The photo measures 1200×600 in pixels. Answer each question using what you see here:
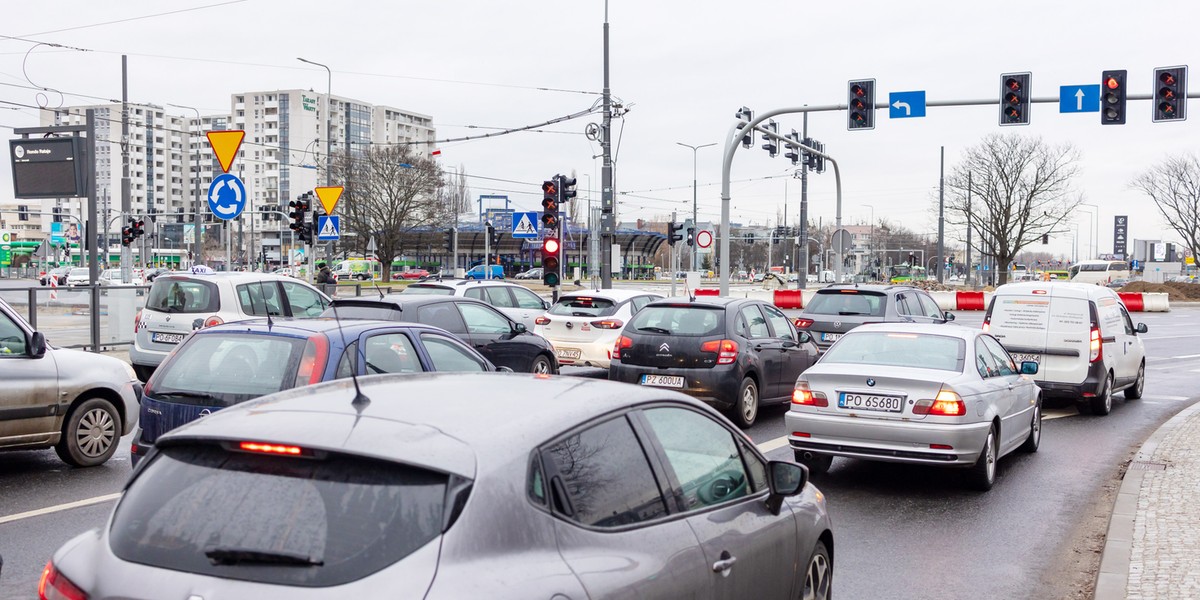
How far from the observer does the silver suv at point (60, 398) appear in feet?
30.1

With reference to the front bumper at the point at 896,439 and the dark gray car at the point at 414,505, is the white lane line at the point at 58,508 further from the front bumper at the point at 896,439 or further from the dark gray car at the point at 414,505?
the front bumper at the point at 896,439

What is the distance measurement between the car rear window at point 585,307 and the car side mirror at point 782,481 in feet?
43.7

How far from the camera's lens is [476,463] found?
2.98 meters

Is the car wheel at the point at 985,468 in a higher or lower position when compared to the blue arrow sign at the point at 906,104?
lower

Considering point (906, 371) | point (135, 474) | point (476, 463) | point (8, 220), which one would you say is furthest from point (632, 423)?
point (8, 220)

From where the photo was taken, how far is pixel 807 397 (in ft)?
31.8

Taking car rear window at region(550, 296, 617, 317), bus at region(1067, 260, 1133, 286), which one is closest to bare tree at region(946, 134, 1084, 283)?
bus at region(1067, 260, 1133, 286)

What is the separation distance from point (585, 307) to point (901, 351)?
8.72m

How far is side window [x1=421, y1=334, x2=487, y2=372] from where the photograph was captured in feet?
27.4

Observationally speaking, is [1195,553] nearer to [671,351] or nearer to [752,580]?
[752,580]

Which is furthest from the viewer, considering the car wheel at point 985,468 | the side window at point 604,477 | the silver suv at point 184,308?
the silver suv at point 184,308

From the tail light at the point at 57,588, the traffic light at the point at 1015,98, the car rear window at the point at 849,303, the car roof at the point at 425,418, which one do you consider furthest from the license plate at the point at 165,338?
the traffic light at the point at 1015,98

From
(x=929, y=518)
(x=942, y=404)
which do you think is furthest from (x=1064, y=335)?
(x=929, y=518)

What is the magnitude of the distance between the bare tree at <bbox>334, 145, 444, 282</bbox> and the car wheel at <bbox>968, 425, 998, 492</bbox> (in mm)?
56941
